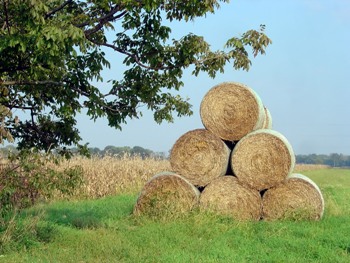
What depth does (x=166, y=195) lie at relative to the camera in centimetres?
1219

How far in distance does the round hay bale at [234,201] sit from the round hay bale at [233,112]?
44.6 inches

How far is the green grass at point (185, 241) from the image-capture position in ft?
29.1

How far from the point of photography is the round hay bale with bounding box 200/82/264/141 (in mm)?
12547

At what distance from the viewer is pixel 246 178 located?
12312 mm

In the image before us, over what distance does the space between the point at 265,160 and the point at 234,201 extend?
43.5 inches

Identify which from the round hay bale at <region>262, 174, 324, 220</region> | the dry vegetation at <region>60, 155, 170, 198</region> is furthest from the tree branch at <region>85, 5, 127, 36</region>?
the dry vegetation at <region>60, 155, 170, 198</region>

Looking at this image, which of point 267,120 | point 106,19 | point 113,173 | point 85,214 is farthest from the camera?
point 113,173

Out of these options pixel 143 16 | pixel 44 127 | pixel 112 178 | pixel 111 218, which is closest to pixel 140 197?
pixel 111 218

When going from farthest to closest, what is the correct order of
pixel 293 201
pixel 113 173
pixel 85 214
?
pixel 113 173 < pixel 85 214 < pixel 293 201

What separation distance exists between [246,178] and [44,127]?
440 cm

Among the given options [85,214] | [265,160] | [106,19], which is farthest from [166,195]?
[106,19]

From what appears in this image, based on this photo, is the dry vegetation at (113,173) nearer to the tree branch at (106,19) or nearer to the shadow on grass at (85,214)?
the shadow on grass at (85,214)

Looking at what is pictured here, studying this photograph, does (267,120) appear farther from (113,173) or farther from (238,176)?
(113,173)

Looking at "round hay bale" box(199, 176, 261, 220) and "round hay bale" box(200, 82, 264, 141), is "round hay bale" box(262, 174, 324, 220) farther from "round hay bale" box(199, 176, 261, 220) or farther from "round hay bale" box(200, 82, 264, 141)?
"round hay bale" box(200, 82, 264, 141)
